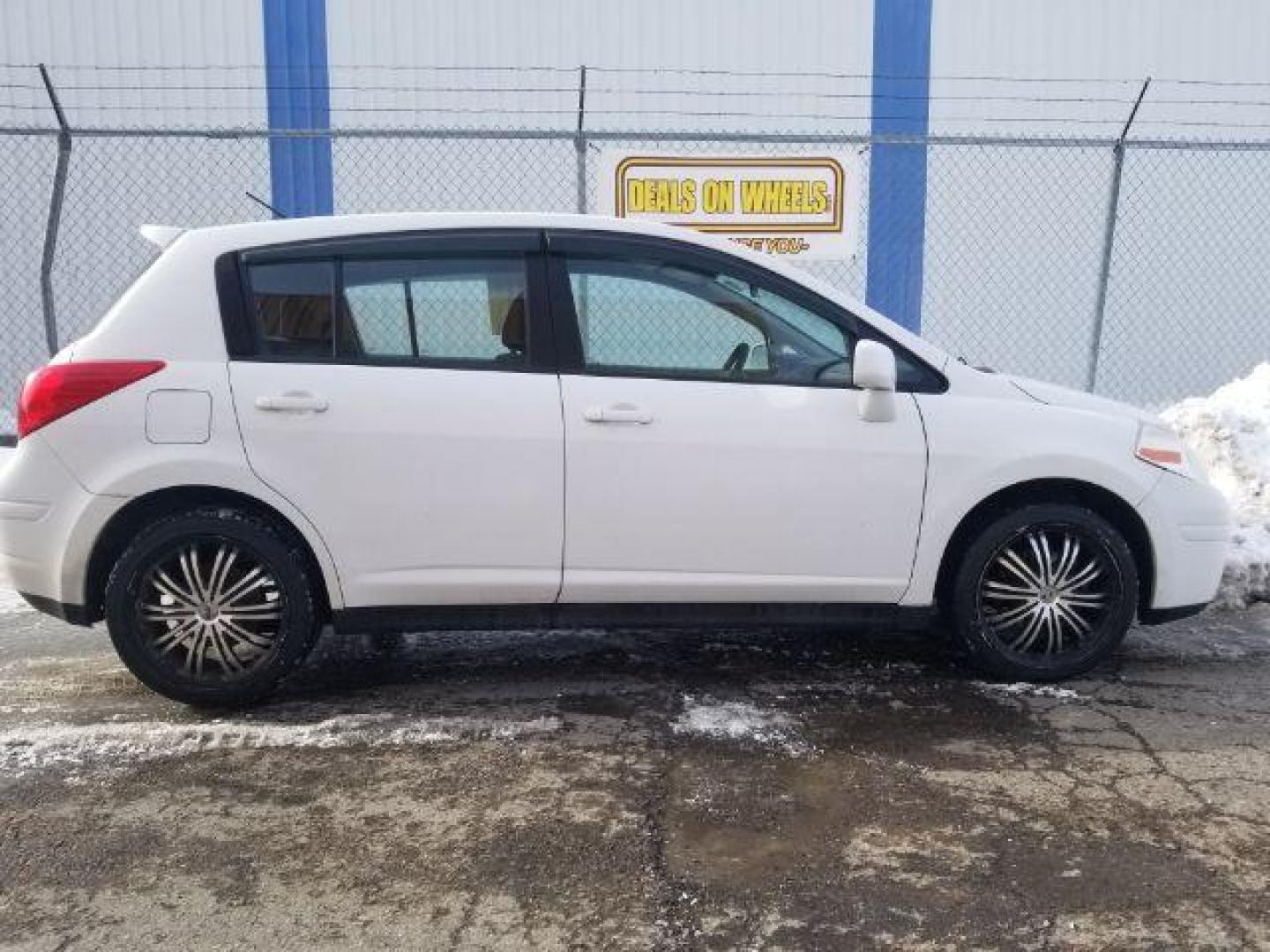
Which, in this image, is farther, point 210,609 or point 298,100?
point 298,100

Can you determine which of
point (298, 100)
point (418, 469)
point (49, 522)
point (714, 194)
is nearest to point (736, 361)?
point (418, 469)

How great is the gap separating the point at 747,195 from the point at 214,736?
17.0ft

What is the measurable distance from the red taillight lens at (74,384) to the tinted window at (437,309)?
0.74 m

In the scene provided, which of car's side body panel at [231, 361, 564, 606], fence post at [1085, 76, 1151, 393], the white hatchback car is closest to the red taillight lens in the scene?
the white hatchback car

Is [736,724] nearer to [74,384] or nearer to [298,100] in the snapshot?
[74,384]

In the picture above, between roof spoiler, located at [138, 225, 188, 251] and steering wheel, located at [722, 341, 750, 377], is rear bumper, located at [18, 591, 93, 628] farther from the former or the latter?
steering wheel, located at [722, 341, 750, 377]

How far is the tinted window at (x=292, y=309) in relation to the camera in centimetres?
400

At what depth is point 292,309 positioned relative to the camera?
13.2 feet

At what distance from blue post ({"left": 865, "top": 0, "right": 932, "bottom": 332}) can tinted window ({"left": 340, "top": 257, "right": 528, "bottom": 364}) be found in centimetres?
754

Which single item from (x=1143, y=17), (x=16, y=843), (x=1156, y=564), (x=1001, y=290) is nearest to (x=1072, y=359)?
(x=1001, y=290)

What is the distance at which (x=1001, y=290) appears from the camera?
1110 centimetres

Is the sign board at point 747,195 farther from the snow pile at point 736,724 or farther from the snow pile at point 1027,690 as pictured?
the snow pile at point 736,724

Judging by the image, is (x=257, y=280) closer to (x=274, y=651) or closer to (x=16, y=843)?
(x=274, y=651)

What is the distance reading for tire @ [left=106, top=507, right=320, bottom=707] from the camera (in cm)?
392
